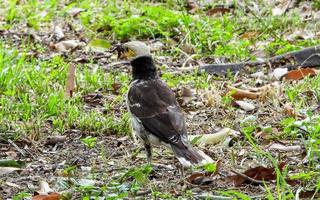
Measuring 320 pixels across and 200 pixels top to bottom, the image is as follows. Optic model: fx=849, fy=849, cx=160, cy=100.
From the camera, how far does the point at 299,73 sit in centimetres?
795

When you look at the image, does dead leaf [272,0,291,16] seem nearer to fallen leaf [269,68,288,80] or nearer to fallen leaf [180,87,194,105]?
fallen leaf [269,68,288,80]

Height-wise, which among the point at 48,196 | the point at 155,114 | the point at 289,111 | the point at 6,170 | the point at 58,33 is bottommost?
the point at 58,33

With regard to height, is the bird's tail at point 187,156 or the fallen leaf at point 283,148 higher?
the bird's tail at point 187,156

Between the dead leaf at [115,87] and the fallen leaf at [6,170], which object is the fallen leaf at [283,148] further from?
the dead leaf at [115,87]

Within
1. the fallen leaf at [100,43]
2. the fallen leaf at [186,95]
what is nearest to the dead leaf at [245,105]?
the fallen leaf at [186,95]

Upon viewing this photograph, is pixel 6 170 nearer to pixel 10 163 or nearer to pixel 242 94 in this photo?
pixel 10 163

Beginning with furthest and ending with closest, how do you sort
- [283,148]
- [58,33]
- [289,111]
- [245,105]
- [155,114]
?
[58,33]
[245,105]
[289,111]
[283,148]
[155,114]

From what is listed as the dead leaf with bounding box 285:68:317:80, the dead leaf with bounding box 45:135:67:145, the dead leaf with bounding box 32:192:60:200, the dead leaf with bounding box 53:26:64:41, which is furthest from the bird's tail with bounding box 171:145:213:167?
the dead leaf with bounding box 53:26:64:41

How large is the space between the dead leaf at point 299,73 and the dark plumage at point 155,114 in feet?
6.55

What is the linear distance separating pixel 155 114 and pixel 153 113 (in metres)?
0.02

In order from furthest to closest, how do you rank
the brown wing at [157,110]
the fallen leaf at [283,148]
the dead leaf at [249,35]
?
the dead leaf at [249,35]
the fallen leaf at [283,148]
the brown wing at [157,110]

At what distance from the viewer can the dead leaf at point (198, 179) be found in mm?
5531

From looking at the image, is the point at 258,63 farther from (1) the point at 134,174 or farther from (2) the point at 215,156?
(1) the point at 134,174

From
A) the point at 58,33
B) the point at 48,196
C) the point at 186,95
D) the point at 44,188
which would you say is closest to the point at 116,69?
the point at 186,95
